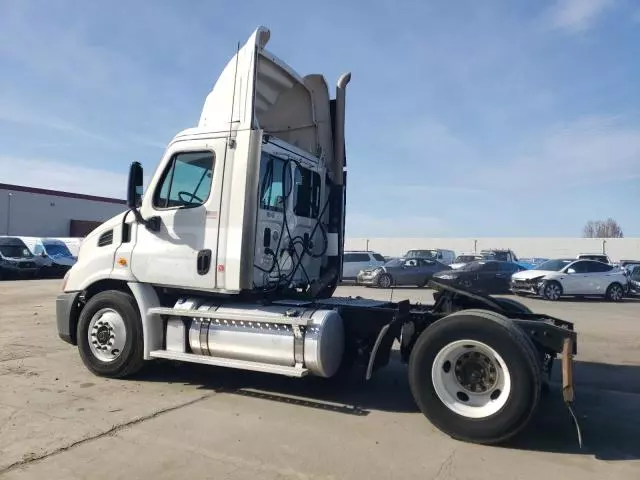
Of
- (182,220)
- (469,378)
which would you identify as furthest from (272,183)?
(469,378)

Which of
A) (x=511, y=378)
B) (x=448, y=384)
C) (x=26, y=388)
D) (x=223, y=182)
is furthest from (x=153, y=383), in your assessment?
(x=511, y=378)

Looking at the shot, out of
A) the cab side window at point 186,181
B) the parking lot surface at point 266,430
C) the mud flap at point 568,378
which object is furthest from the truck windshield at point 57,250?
the mud flap at point 568,378

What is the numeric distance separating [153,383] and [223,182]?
2.62 metres

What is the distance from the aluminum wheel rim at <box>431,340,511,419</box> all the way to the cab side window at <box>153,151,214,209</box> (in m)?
3.30

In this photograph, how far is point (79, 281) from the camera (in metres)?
7.27

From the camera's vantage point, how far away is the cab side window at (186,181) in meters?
6.51

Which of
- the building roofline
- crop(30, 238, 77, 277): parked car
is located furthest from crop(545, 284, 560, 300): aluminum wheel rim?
the building roofline

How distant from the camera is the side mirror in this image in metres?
6.47

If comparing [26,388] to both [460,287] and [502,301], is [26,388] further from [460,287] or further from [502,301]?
[502,301]

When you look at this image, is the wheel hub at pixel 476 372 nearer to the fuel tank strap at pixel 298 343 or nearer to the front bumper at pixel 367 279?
the fuel tank strap at pixel 298 343

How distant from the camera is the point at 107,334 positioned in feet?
22.5

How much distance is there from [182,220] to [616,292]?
19.2 meters

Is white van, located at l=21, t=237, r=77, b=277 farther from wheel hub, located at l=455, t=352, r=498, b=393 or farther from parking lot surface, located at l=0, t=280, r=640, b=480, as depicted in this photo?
wheel hub, located at l=455, t=352, r=498, b=393

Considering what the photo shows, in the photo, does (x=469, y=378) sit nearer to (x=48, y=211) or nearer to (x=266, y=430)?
(x=266, y=430)
